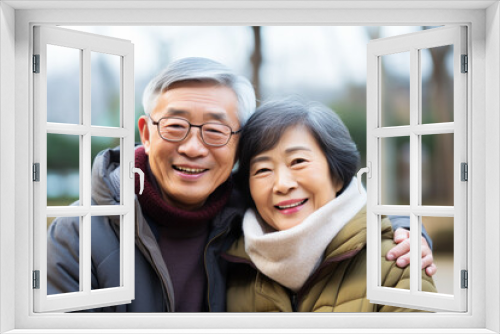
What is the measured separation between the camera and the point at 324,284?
331 centimetres

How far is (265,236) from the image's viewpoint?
3.23m

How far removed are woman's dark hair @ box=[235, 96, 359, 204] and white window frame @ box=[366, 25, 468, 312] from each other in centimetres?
57

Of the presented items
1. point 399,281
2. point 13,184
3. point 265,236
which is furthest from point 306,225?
point 13,184

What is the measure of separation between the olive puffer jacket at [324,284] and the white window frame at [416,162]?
37 cm

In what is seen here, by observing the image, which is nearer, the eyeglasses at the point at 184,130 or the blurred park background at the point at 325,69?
the eyeglasses at the point at 184,130

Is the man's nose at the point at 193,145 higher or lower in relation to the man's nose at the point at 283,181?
higher

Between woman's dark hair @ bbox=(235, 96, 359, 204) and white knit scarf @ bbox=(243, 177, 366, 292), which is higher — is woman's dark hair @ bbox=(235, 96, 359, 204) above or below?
above

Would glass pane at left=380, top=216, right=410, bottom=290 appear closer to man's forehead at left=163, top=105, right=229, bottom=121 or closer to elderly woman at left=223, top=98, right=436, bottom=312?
elderly woman at left=223, top=98, right=436, bottom=312

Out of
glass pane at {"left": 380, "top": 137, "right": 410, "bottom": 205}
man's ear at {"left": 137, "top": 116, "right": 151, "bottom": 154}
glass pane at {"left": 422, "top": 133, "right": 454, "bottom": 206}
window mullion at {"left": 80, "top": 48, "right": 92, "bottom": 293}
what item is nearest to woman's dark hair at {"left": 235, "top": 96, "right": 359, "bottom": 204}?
man's ear at {"left": 137, "top": 116, "right": 151, "bottom": 154}

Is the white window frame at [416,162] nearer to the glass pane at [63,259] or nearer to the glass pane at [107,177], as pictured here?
the glass pane at [107,177]

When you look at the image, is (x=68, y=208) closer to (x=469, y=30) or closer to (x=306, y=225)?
(x=306, y=225)

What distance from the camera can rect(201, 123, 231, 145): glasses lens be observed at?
10.8 feet

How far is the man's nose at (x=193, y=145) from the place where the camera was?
3.29 m

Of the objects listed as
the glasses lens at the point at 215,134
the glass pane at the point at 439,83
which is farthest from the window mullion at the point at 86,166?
the glass pane at the point at 439,83
